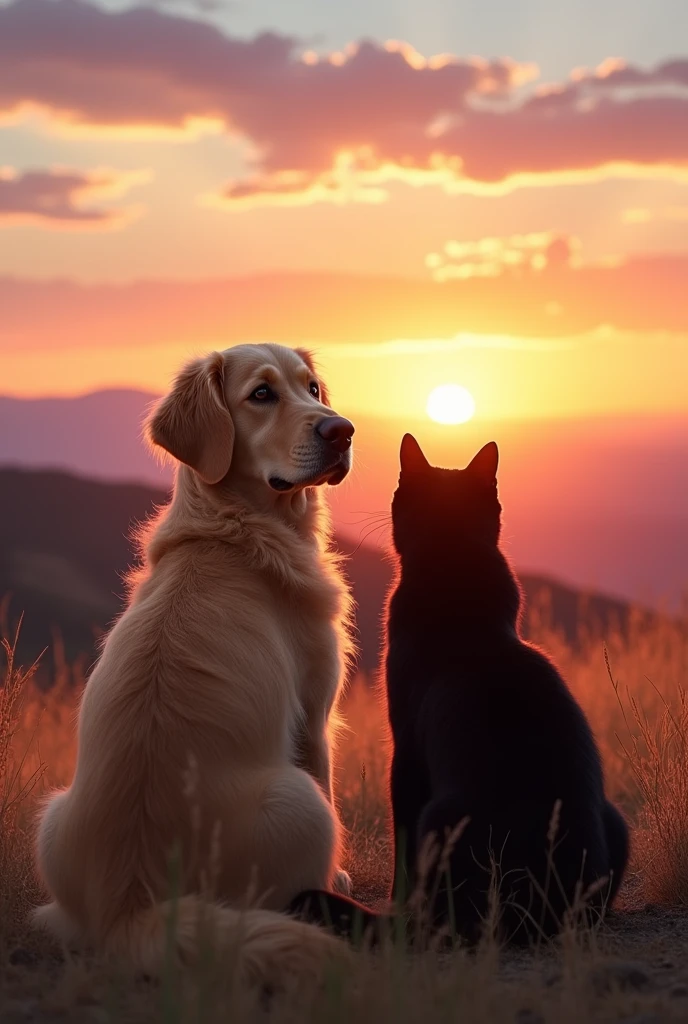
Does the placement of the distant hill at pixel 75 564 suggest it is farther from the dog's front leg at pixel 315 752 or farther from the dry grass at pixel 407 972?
the dog's front leg at pixel 315 752

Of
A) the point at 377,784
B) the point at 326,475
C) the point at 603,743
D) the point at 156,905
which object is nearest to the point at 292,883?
the point at 156,905

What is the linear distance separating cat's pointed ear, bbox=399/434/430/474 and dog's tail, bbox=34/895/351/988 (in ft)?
7.77

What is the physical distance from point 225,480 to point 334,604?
28.3 inches

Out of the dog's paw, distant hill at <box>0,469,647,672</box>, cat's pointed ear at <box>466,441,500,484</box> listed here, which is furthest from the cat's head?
distant hill at <box>0,469,647,672</box>

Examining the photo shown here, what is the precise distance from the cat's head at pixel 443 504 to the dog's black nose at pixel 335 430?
23.5 inches

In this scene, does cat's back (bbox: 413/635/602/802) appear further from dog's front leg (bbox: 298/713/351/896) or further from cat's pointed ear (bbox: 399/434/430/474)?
cat's pointed ear (bbox: 399/434/430/474)

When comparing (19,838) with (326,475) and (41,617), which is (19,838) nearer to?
(326,475)

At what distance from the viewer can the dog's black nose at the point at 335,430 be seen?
464 centimetres

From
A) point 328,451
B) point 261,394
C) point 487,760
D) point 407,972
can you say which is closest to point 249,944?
point 407,972

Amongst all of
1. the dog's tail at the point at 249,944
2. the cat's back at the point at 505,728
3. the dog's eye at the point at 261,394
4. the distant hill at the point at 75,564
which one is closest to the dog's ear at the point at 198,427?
the dog's eye at the point at 261,394

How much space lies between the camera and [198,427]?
4676 millimetres

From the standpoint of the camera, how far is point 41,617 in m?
28.1

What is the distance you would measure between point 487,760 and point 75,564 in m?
29.2

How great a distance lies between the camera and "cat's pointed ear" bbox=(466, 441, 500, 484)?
16.9 ft
